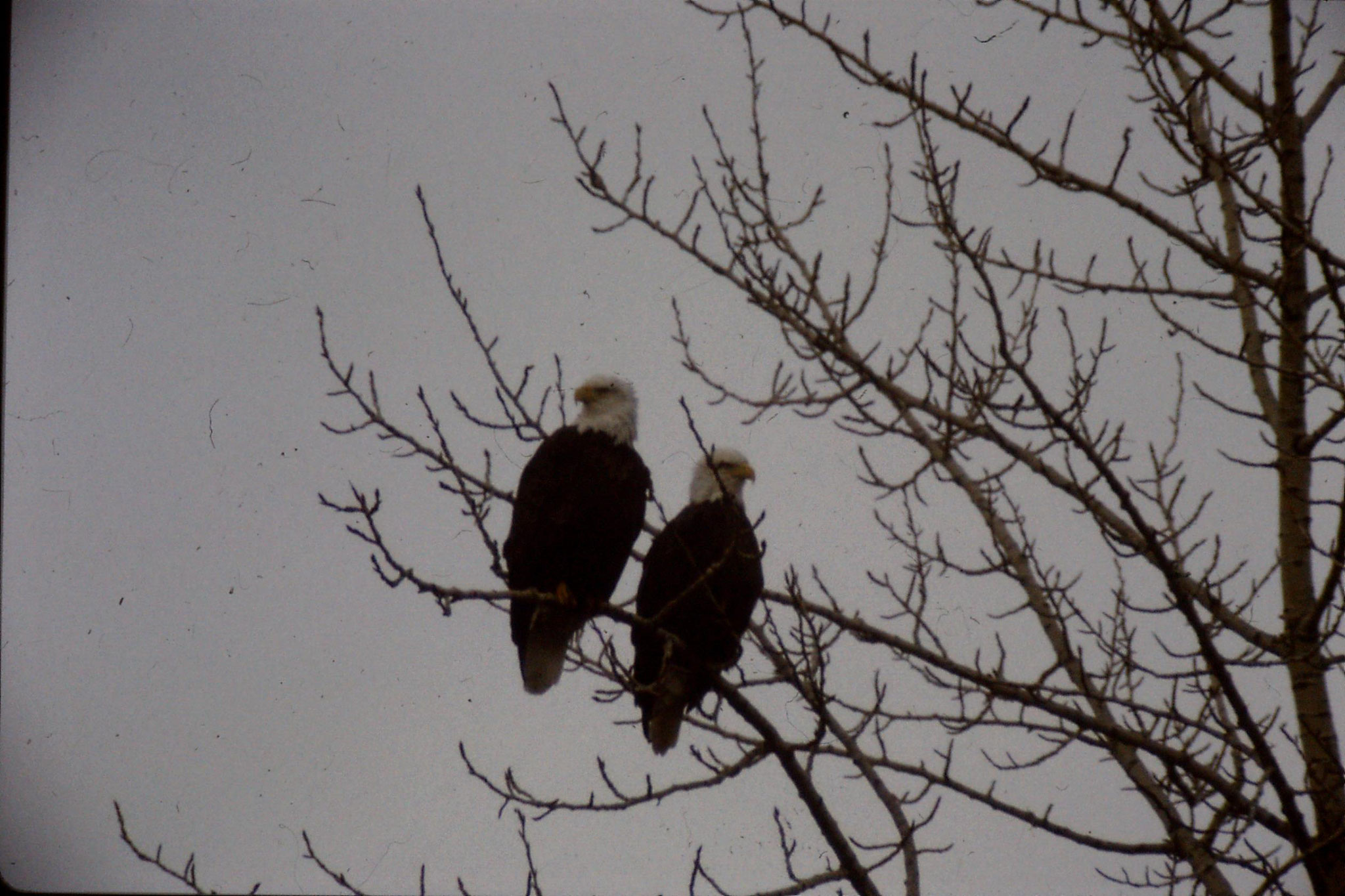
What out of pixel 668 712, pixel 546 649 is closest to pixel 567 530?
pixel 546 649

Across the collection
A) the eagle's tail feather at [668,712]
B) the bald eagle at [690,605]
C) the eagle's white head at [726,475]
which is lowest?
the eagle's tail feather at [668,712]

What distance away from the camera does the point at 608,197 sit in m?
3.68

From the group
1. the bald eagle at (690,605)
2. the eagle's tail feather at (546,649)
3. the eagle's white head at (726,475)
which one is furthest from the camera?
the eagle's white head at (726,475)

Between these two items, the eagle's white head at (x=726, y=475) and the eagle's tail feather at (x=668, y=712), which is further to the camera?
the eagle's white head at (x=726, y=475)

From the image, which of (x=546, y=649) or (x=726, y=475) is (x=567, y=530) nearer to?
(x=546, y=649)

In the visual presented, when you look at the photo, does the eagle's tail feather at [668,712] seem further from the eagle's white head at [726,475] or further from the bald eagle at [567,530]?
the eagle's white head at [726,475]

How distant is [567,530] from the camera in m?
4.35

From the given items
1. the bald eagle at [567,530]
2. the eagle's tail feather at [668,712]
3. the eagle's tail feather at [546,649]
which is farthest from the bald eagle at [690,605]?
the eagle's tail feather at [546,649]

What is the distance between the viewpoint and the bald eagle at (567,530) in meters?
4.38

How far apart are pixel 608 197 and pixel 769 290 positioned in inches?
29.7

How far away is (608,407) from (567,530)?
2.08ft

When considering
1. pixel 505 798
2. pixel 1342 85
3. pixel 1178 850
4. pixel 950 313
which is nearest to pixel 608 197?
pixel 950 313

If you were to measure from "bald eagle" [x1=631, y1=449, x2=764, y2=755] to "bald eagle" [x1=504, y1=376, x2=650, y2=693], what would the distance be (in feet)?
0.56

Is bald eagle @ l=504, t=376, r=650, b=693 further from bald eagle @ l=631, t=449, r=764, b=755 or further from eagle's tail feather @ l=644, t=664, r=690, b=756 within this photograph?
eagle's tail feather @ l=644, t=664, r=690, b=756
